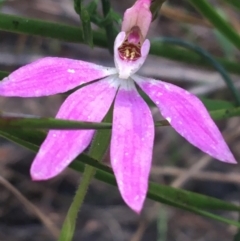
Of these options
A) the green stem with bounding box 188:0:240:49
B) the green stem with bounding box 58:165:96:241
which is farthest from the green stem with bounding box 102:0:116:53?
the green stem with bounding box 58:165:96:241

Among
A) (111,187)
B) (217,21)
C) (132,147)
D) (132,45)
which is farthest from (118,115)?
(111,187)

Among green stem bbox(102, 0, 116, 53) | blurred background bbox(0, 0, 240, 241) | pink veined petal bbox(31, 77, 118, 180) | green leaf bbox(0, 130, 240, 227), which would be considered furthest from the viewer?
blurred background bbox(0, 0, 240, 241)

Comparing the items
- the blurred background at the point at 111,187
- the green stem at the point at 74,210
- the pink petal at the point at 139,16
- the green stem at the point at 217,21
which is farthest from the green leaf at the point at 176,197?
the blurred background at the point at 111,187

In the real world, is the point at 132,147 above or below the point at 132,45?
below

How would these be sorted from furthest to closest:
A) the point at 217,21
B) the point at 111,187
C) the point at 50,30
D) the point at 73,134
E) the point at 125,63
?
1. the point at 111,187
2. the point at 217,21
3. the point at 50,30
4. the point at 125,63
5. the point at 73,134

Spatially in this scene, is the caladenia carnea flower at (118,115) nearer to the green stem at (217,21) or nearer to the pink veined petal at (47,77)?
the pink veined petal at (47,77)

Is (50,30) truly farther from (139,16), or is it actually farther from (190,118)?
(190,118)

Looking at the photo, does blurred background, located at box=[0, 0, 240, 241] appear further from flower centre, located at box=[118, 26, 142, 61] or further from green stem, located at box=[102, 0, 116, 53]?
flower centre, located at box=[118, 26, 142, 61]
